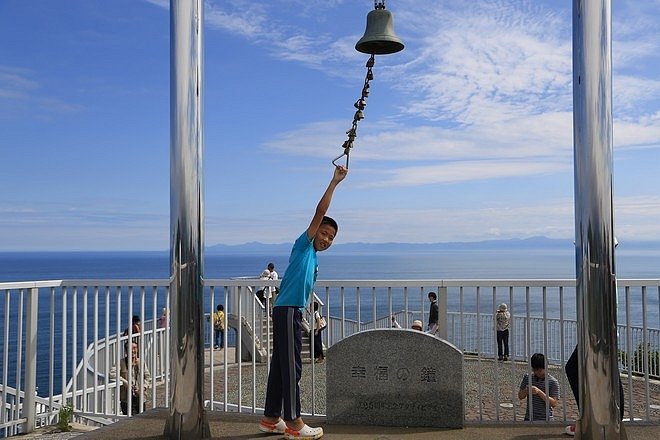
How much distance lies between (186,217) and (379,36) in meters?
2.16

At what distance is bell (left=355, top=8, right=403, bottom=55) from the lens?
18.3 ft

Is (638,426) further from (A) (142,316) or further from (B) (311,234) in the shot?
(A) (142,316)

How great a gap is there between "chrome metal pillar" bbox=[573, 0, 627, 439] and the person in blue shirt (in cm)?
171

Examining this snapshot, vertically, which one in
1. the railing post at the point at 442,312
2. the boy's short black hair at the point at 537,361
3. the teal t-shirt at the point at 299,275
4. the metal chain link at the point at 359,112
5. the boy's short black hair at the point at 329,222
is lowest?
the boy's short black hair at the point at 537,361

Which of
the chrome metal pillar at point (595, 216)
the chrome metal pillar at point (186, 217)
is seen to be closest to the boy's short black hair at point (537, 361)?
the chrome metal pillar at point (595, 216)

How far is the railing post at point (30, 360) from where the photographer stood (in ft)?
20.7

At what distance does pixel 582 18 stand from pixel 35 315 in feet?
17.4

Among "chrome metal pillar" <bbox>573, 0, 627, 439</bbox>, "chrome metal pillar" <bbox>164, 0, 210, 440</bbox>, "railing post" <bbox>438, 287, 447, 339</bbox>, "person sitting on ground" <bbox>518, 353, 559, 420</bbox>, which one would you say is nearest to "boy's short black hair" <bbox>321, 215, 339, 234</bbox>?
"chrome metal pillar" <bbox>164, 0, 210, 440</bbox>

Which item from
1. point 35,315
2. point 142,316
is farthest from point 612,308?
point 35,315

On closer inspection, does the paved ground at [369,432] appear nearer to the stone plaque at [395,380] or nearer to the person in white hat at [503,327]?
the stone plaque at [395,380]

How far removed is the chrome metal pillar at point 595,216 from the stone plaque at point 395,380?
3.63 ft

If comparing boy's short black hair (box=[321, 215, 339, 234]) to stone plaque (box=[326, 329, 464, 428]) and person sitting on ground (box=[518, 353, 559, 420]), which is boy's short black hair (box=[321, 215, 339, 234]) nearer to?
stone plaque (box=[326, 329, 464, 428])

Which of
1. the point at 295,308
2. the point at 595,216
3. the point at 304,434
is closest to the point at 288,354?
the point at 295,308

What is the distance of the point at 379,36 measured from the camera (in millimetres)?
5551
